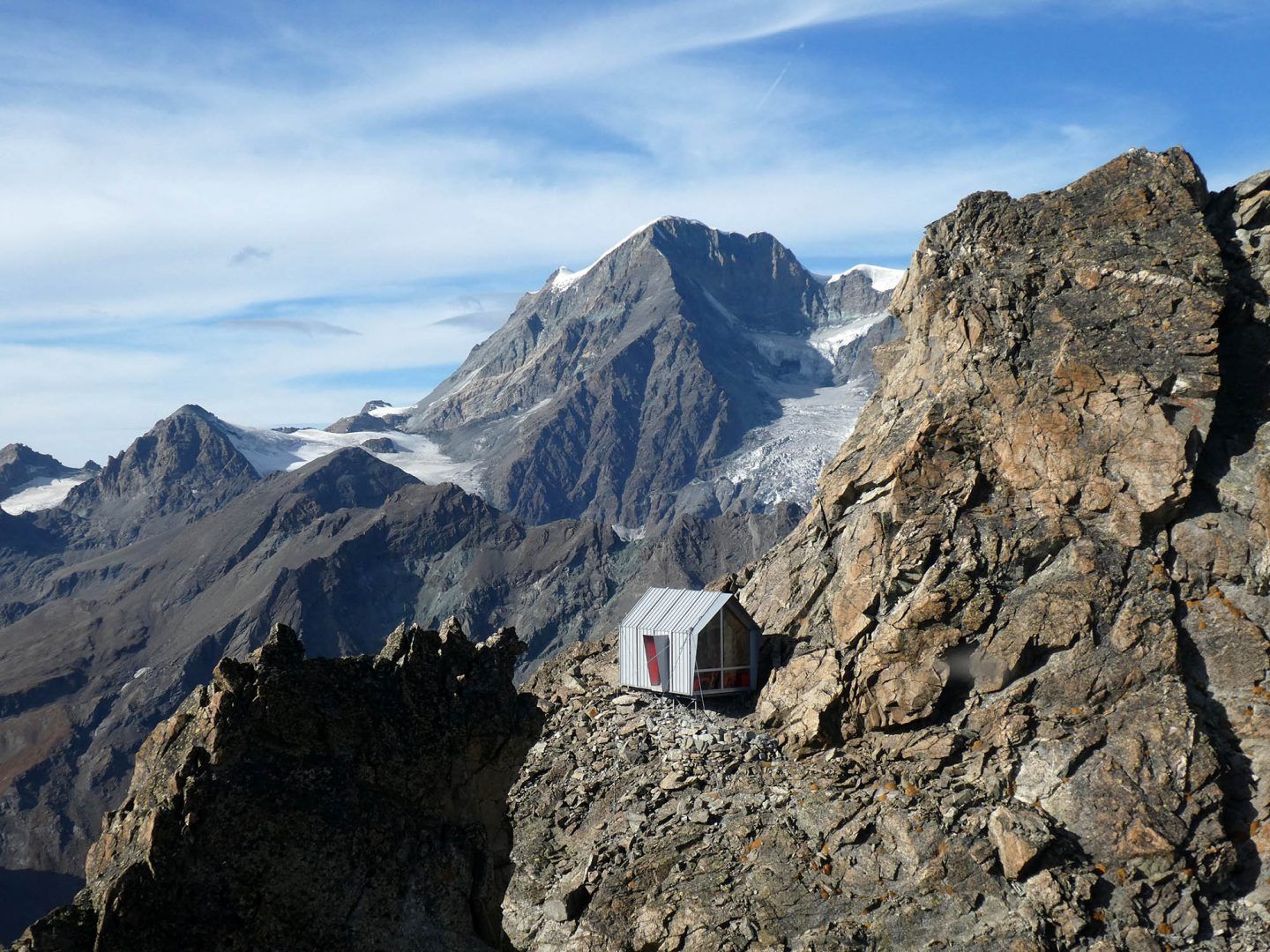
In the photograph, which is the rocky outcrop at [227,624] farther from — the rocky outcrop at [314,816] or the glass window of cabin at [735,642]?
the rocky outcrop at [314,816]

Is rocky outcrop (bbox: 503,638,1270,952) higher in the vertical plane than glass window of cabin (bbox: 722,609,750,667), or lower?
lower

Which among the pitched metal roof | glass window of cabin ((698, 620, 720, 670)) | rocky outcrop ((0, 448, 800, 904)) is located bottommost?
rocky outcrop ((0, 448, 800, 904))

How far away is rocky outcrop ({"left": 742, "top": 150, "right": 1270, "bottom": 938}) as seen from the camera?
20516mm

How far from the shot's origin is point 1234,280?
86.8 ft

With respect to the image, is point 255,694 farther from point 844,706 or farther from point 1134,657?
point 1134,657

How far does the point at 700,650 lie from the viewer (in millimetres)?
28859

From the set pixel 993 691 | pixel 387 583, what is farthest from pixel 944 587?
pixel 387 583

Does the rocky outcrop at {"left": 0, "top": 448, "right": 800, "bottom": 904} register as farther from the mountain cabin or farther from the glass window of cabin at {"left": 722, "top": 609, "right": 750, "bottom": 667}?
the glass window of cabin at {"left": 722, "top": 609, "right": 750, "bottom": 667}

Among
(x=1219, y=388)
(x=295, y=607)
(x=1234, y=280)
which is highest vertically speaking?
(x=1234, y=280)

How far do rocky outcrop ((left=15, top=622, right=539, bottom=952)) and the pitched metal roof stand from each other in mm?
11698

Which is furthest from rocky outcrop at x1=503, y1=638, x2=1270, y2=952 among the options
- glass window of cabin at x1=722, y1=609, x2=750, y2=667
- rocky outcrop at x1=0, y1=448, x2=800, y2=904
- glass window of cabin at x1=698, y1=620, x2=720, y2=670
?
rocky outcrop at x1=0, y1=448, x2=800, y2=904

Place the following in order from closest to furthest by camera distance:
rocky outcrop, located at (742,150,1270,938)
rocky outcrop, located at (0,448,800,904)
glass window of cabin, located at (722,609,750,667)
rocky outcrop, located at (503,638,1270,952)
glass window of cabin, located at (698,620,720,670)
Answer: rocky outcrop, located at (503,638,1270,952) < rocky outcrop, located at (742,150,1270,938) < glass window of cabin, located at (698,620,720,670) < glass window of cabin, located at (722,609,750,667) < rocky outcrop, located at (0,448,800,904)

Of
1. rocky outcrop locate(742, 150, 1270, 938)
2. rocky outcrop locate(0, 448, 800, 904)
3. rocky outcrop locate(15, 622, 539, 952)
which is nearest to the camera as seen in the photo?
rocky outcrop locate(15, 622, 539, 952)

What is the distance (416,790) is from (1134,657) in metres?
15.8
